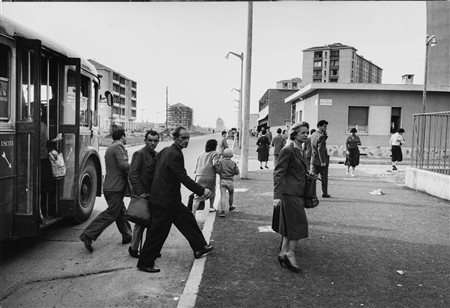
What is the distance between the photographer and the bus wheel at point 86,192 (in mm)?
7262

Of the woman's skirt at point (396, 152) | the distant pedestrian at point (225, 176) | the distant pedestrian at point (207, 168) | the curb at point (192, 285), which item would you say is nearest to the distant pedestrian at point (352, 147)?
the woman's skirt at point (396, 152)

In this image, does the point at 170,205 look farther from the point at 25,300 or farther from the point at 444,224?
the point at 444,224

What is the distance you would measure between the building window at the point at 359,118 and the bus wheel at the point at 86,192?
19.6 m

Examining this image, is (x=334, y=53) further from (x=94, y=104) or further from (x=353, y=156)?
(x=94, y=104)

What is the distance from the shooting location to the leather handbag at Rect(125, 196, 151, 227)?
Answer: 5082mm

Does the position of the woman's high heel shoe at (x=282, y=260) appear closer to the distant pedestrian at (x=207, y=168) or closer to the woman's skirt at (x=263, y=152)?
the distant pedestrian at (x=207, y=168)

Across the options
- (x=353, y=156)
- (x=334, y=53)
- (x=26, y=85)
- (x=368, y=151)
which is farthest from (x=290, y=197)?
(x=334, y=53)

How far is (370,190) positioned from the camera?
1187cm

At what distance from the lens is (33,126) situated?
5203 millimetres

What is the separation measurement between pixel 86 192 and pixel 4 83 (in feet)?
10.1

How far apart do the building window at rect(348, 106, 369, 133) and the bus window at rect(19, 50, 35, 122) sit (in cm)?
2169

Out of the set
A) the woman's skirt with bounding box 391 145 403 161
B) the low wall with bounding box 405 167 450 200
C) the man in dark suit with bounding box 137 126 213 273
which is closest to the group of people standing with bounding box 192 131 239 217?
the man in dark suit with bounding box 137 126 213 273

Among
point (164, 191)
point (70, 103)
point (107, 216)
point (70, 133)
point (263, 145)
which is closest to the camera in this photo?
point (164, 191)

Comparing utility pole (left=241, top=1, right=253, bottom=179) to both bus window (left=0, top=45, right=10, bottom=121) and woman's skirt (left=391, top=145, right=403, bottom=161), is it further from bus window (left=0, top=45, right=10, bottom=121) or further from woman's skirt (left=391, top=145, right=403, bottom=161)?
bus window (left=0, top=45, right=10, bottom=121)
